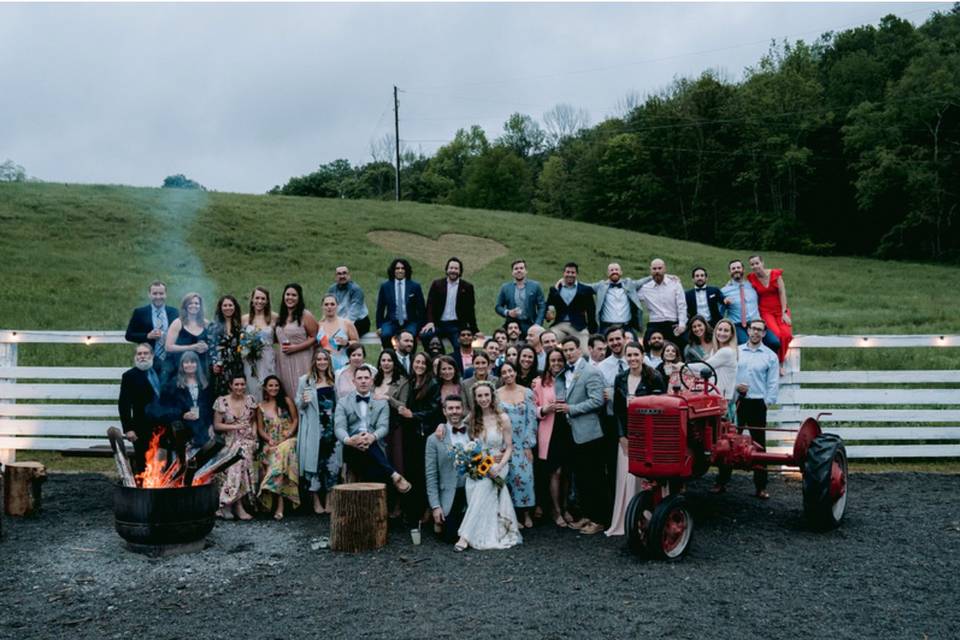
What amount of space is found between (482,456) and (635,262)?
77.4 feet

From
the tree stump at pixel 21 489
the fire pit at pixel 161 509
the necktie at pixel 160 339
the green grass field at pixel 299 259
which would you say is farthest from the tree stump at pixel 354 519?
the green grass field at pixel 299 259

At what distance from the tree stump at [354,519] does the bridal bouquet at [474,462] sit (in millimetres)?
833

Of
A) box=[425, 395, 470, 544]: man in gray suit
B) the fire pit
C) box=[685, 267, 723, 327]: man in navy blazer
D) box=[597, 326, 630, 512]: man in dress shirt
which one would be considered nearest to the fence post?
the fire pit

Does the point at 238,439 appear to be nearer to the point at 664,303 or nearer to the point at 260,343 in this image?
the point at 260,343

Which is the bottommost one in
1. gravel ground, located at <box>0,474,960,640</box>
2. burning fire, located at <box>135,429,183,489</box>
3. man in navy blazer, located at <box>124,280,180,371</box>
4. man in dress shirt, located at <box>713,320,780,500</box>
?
gravel ground, located at <box>0,474,960,640</box>

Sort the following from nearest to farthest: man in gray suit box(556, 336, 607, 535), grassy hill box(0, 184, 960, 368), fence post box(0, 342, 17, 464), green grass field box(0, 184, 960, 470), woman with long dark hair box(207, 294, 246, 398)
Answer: man in gray suit box(556, 336, 607, 535) < woman with long dark hair box(207, 294, 246, 398) < fence post box(0, 342, 17, 464) < green grass field box(0, 184, 960, 470) < grassy hill box(0, 184, 960, 368)

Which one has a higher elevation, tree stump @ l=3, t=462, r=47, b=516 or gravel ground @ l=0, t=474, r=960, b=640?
tree stump @ l=3, t=462, r=47, b=516

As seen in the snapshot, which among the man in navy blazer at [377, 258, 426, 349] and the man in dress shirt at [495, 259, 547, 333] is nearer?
the man in navy blazer at [377, 258, 426, 349]

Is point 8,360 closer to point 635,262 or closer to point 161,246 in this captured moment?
point 161,246

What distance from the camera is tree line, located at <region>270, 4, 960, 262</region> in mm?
47000

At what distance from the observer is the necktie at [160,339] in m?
9.01

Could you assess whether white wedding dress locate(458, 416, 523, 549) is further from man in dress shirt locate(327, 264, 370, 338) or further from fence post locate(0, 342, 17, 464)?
fence post locate(0, 342, 17, 464)

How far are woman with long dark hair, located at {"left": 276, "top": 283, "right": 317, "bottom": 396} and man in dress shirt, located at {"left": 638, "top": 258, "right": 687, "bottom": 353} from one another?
3.97 metres

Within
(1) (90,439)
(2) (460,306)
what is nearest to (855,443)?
(2) (460,306)
